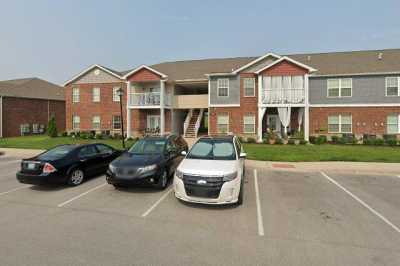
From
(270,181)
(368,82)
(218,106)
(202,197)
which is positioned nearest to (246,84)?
(218,106)

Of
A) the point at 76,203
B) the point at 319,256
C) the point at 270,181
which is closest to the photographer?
the point at 319,256

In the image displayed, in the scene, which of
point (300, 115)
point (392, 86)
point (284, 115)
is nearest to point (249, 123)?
point (284, 115)

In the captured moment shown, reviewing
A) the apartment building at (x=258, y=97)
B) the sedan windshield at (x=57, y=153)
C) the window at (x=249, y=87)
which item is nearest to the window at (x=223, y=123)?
the apartment building at (x=258, y=97)

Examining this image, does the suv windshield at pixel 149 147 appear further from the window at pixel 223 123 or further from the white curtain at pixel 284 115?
the white curtain at pixel 284 115

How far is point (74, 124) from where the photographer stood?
90.2 ft

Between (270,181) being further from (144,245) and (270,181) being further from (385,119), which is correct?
(385,119)

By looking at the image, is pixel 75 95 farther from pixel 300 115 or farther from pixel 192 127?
pixel 300 115

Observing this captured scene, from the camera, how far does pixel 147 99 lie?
24.0 m

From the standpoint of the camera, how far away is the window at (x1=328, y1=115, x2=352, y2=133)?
20.9m

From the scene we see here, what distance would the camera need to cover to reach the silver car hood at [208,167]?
6176mm

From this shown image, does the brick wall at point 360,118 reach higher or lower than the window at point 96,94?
lower

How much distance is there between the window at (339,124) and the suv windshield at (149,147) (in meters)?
17.2

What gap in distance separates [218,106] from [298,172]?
41.5 ft

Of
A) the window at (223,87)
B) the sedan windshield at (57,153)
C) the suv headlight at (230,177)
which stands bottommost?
the suv headlight at (230,177)
